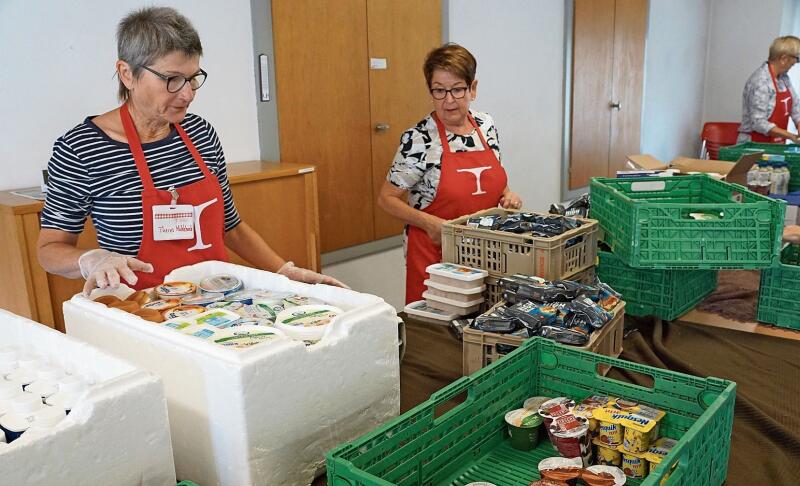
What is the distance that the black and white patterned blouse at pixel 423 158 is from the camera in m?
2.68

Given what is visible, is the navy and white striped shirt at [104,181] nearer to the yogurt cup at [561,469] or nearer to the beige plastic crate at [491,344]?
the beige plastic crate at [491,344]

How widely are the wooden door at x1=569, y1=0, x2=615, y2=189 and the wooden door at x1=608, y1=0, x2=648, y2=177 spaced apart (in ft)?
0.45

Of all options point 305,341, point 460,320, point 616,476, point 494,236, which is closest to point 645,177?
point 494,236

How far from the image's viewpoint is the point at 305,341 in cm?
112

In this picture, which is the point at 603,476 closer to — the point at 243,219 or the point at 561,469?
the point at 561,469

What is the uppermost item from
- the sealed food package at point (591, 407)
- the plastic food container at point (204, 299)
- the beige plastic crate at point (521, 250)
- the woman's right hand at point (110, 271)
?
the woman's right hand at point (110, 271)

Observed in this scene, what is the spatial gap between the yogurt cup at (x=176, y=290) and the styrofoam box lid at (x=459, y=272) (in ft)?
2.53

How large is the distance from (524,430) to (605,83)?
18.7 ft

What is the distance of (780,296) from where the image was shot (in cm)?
206

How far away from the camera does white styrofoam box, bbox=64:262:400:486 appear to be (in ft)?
3.23

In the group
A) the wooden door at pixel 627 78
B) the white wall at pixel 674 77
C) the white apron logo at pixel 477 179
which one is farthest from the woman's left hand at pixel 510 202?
the white wall at pixel 674 77

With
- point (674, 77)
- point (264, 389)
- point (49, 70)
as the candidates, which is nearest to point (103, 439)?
point (264, 389)

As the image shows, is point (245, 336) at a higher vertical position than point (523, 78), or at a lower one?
lower

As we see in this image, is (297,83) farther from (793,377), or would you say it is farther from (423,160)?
(793,377)
